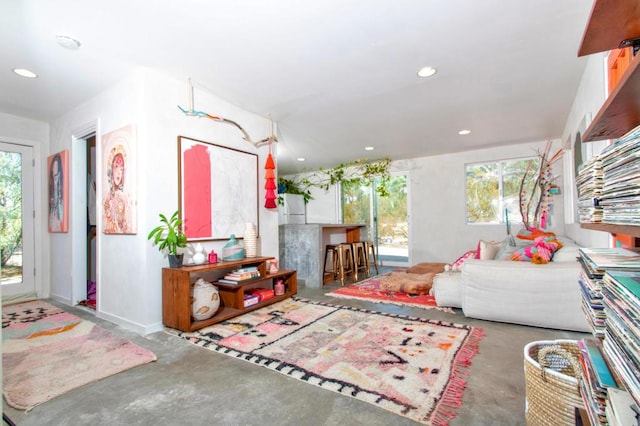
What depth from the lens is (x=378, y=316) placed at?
3062mm

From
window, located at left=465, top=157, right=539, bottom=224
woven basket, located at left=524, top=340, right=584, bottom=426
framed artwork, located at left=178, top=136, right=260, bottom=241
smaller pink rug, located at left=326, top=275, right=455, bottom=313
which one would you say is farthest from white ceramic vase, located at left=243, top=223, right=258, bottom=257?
window, located at left=465, top=157, right=539, bottom=224

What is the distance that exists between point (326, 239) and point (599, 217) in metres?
4.43

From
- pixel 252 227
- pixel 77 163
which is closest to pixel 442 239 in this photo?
pixel 252 227

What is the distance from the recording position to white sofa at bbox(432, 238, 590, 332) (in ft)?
8.46

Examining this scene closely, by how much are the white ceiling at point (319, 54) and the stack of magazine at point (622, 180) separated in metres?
1.69

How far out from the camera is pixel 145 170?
2760mm

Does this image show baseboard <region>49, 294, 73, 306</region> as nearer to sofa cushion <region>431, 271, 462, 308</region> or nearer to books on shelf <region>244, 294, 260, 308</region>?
books on shelf <region>244, 294, 260, 308</region>

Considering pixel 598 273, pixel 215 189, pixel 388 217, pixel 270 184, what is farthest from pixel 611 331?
pixel 388 217

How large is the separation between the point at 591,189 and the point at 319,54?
2211 mm

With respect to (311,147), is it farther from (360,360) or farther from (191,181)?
(360,360)

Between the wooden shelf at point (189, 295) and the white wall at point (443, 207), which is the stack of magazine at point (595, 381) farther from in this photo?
the white wall at point (443, 207)

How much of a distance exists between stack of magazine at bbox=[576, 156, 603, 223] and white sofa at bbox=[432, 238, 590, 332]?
1.87 m

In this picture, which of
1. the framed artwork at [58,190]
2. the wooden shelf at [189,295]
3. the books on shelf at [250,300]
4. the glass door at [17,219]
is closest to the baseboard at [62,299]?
the glass door at [17,219]

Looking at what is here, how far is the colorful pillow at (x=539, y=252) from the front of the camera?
2.81 meters
